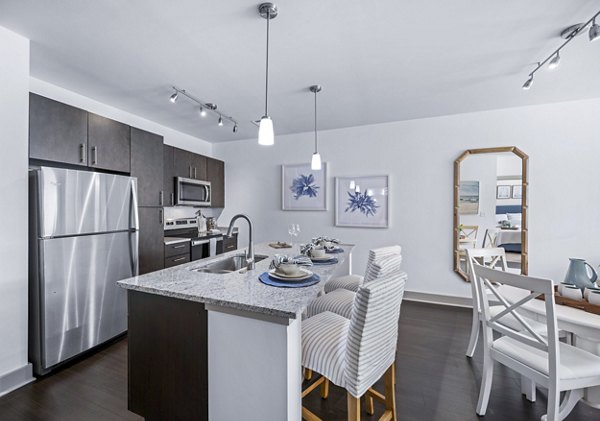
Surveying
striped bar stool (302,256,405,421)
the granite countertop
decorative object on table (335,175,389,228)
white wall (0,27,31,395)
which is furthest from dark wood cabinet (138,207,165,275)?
decorative object on table (335,175,389,228)

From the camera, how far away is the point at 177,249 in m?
3.56

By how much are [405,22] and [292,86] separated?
48.6 inches

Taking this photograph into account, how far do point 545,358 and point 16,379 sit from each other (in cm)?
346

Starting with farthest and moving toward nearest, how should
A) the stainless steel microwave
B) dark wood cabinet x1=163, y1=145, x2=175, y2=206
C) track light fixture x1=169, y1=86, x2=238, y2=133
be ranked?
the stainless steel microwave → dark wood cabinet x1=163, y1=145, x2=175, y2=206 → track light fixture x1=169, y1=86, x2=238, y2=133

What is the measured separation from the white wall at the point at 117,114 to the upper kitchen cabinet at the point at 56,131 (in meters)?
0.61

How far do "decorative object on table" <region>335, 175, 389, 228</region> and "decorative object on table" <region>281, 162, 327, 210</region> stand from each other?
25 cm

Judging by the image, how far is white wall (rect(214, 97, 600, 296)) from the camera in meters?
3.20

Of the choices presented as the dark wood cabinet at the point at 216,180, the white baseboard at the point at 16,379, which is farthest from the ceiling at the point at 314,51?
the white baseboard at the point at 16,379

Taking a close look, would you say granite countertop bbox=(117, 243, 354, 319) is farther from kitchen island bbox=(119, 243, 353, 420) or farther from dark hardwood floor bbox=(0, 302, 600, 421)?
dark hardwood floor bbox=(0, 302, 600, 421)

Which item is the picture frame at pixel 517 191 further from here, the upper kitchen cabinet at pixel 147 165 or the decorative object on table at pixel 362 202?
the upper kitchen cabinet at pixel 147 165

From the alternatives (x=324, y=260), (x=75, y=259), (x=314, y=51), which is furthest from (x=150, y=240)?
(x=314, y=51)

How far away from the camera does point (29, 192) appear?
84.0 inches

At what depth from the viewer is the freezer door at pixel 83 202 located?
82.9 inches

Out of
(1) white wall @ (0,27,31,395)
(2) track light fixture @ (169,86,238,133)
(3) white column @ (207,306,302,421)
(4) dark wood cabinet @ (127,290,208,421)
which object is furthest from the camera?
(2) track light fixture @ (169,86,238,133)
